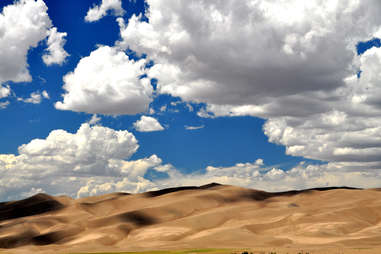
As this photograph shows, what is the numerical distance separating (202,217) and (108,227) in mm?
35087

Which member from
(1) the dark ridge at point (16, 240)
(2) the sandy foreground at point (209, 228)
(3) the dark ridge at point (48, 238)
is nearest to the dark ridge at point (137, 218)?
(2) the sandy foreground at point (209, 228)

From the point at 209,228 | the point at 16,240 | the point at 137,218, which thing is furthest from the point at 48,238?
the point at 209,228

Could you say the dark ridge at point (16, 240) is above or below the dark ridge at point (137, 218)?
below

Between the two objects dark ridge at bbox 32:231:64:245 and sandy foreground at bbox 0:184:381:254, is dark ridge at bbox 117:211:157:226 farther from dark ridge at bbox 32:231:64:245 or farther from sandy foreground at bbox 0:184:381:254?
dark ridge at bbox 32:231:64:245

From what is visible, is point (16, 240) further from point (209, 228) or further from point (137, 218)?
point (209, 228)

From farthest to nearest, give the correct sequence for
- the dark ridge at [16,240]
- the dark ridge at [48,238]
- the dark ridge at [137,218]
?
1. the dark ridge at [137,218]
2. the dark ridge at [16,240]
3. the dark ridge at [48,238]

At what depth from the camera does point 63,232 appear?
561 ft

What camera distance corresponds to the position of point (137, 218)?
188 metres

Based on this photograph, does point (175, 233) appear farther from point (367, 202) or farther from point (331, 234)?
point (367, 202)

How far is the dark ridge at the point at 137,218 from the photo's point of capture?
18338 centimetres

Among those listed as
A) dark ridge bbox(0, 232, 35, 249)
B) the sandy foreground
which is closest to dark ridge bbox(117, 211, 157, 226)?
the sandy foreground

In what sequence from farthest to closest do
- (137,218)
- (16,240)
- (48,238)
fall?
(137,218) < (16,240) < (48,238)

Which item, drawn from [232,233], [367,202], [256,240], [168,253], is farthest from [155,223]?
[168,253]

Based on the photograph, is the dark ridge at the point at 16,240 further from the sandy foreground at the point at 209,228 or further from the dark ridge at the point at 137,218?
the dark ridge at the point at 137,218
